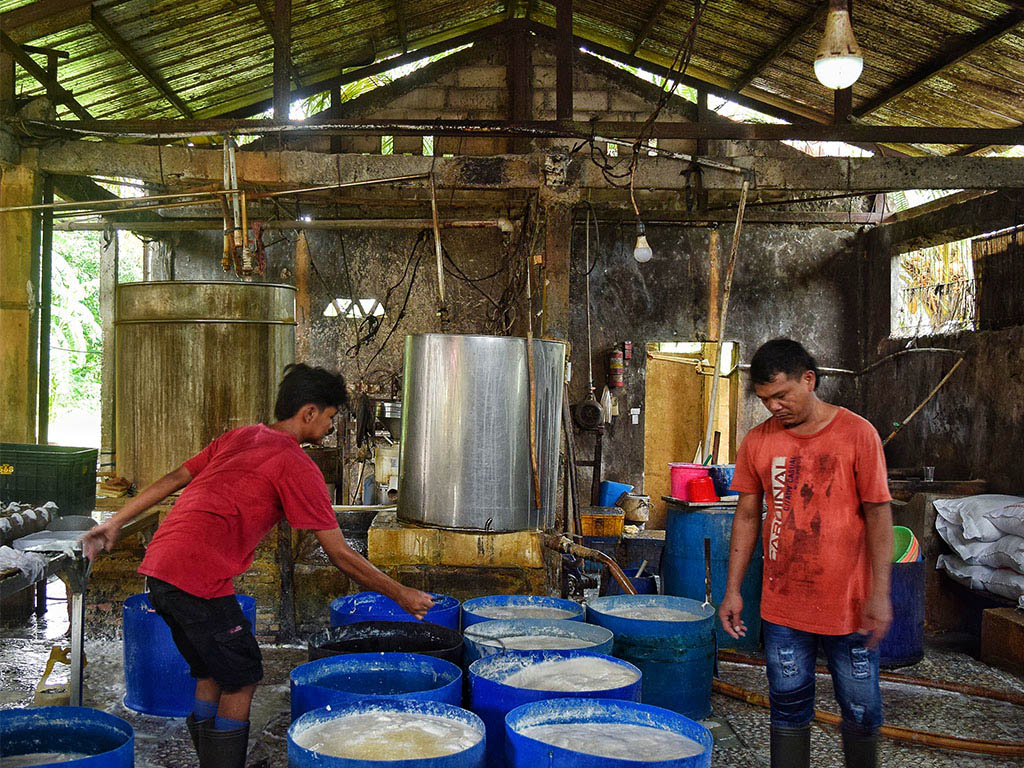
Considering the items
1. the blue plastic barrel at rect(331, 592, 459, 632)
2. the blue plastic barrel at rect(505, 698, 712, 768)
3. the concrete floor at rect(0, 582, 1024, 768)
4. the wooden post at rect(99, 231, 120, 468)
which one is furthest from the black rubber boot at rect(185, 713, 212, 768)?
the wooden post at rect(99, 231, 120, 468)

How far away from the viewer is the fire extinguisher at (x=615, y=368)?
11.7 meters

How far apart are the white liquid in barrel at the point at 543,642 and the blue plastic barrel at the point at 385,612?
0.35 meters

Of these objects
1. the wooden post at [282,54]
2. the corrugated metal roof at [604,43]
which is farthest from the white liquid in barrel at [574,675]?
the corrugated metal roof at [604,43]

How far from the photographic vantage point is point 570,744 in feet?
8.91

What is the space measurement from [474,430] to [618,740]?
2.44 m

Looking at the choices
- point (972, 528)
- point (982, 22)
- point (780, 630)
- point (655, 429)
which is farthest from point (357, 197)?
point (780, 630)

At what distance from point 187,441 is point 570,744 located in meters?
4.77

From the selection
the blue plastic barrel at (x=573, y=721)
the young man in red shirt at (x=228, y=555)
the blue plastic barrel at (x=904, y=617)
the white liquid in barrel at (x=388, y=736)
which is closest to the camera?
the blue plastic barrel at (x=573, y=721)

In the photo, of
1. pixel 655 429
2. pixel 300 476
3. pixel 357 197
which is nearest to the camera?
pixel 300 476

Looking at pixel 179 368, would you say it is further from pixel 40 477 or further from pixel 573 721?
pixel 573 721

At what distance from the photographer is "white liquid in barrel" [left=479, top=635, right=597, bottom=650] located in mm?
3783

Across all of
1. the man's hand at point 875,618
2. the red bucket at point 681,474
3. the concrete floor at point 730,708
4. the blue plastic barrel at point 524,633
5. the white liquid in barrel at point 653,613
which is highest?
the red bucket at point 681,474

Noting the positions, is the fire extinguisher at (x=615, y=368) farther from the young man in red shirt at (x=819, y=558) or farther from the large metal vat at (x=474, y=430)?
the young man in red shirt at (x=819, y=558)

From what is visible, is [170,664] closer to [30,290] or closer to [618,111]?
[30,290]
